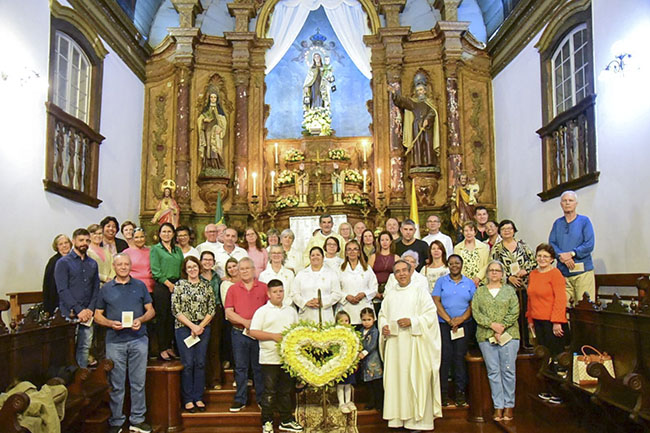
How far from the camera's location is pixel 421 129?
435 inches

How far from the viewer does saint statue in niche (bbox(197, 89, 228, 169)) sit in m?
11.3

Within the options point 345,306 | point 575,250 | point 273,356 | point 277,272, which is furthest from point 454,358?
point 277,272

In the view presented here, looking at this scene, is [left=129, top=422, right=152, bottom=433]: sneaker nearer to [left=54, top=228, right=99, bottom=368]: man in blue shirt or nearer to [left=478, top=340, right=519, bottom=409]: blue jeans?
[left=54, top=228, right=99, bottom=368]: man in blue shirt

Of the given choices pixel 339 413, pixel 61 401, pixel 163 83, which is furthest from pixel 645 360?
pixel 163 83

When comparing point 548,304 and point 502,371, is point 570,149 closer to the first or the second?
point 548,304

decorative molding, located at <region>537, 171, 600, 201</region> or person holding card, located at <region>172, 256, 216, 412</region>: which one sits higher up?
decorative molding, located at <region>537, 171, 600, 201</region>

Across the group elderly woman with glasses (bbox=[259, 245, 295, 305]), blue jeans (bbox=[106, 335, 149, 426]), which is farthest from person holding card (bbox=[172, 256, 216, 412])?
elderly woman with glasses (bbox=[259, 245, 295, 305])

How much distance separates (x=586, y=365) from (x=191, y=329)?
372 centimetres

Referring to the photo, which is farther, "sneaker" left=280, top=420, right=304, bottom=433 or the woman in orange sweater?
the woman in orange sweater

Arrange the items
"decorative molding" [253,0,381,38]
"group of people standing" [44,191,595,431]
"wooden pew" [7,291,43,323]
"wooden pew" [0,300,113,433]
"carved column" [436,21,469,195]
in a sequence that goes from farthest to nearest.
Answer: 1. "decorative molding" [253,0,381,38]
2. "carved column" [436,21,469,195]
3. "wooden pew" [7,291,43,323]
4. "group of people standing" [44,191,595,431]
5. "wooden pew" [0,300,113,433]

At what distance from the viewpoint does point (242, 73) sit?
38.5 ft

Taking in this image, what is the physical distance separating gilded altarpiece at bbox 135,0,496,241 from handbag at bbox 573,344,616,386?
5.74 metres

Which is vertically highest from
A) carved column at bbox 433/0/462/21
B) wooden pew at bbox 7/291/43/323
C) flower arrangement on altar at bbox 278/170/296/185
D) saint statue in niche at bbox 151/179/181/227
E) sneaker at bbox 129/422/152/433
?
carved column at bbox 433/0/462/21

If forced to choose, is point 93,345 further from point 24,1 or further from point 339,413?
point 24,1
